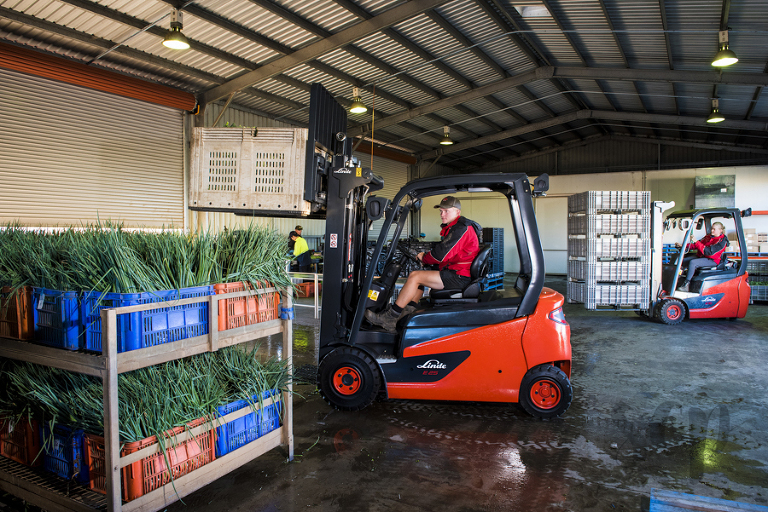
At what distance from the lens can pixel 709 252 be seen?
9.28 meters

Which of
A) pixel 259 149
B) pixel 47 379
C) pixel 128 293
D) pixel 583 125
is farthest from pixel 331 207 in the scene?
pixel 583 125

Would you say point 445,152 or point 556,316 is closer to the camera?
point 556,316

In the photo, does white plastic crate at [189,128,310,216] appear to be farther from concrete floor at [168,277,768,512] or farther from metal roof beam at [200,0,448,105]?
metal roof beam at [200,0,448,105]

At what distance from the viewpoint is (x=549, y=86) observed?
14.6 meters

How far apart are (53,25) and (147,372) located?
27.3 ft

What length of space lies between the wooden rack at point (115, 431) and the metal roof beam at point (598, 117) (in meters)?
16.6

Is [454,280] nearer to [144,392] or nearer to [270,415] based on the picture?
[270,415]

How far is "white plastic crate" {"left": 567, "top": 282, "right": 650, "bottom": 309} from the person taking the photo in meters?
9.78

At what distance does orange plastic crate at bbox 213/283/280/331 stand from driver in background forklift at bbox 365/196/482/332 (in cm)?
148

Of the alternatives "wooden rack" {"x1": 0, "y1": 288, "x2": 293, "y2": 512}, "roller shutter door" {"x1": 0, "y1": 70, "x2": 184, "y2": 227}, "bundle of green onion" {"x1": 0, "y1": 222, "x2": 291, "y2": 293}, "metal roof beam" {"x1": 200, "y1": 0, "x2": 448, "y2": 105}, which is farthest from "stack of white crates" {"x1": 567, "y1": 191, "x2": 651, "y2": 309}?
"wooden rack" {"x1": 0, "y1": 288, "x2": 293, "y2": 512}

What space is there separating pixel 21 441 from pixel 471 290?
3.65 metres

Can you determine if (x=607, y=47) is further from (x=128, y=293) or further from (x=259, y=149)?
(x=128, y=293)

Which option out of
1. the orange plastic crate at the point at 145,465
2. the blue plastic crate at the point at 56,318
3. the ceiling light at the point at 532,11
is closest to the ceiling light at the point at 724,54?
the ceiling light at the point at 532,11

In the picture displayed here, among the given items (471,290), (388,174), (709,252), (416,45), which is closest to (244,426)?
(471,290)
